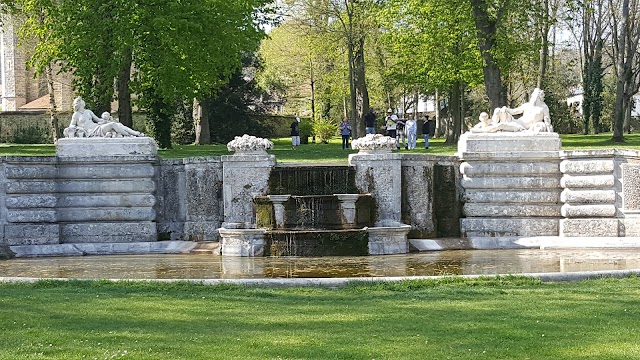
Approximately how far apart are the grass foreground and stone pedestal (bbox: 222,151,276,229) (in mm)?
7369

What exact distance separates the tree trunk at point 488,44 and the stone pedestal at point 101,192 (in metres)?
16.4

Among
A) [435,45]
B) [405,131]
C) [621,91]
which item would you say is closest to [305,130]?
[435,45]

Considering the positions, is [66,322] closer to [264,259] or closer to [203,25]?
[264,259]

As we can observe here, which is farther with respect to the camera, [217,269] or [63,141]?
[63,141]

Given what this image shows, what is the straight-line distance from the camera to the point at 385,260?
753 inches

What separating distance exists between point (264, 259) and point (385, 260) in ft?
7.83

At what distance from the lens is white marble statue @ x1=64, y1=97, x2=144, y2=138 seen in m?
22.3

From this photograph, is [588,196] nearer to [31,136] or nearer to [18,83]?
[31,136]

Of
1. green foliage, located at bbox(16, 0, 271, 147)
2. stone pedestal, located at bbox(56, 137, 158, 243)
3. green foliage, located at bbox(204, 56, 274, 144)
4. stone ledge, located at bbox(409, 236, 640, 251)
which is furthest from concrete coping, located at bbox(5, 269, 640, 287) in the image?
green foliage, located at bbox(204, 56, 274, 144)

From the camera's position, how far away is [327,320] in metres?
10.6

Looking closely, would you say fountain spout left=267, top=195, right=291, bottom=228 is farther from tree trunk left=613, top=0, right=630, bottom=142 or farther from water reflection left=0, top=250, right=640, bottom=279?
tree trunk left=613, top=0, right=630, bottom=142

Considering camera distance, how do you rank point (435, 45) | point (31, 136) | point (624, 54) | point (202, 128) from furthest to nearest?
point (31, 136) < point (202, 128) < point (435, 45) < point (624, 54)

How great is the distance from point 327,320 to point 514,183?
12.1 m

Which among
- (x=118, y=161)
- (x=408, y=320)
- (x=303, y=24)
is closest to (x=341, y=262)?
(x=118, y=161)
